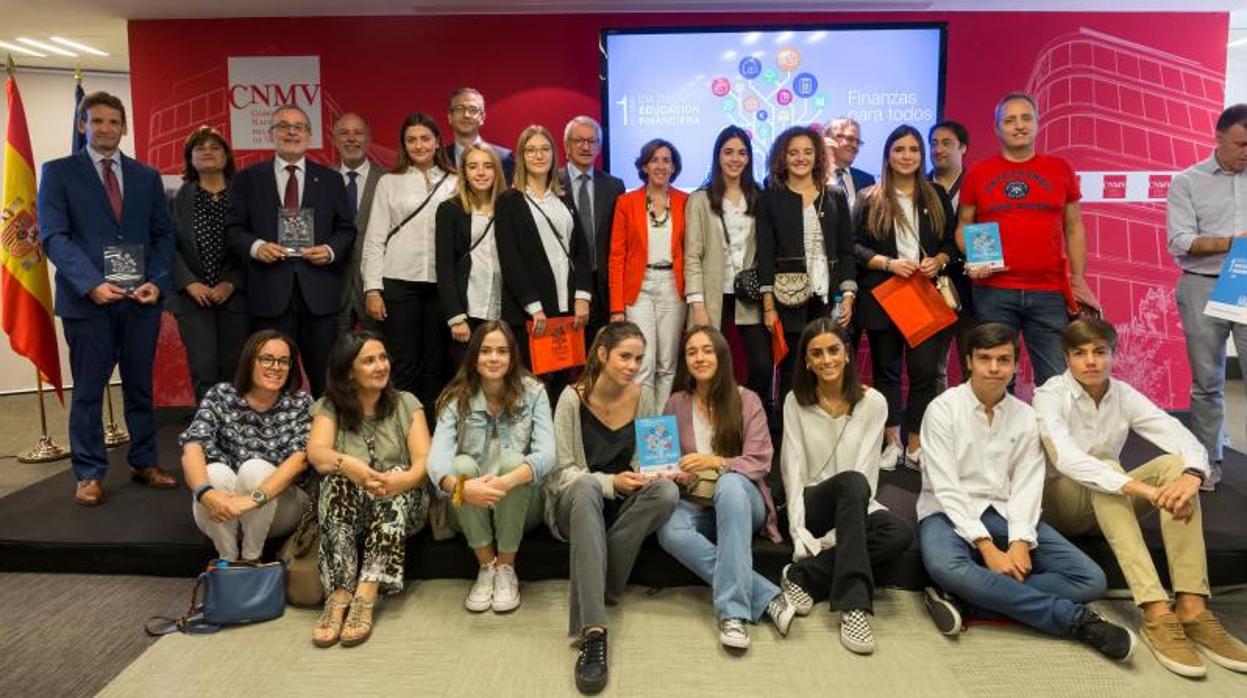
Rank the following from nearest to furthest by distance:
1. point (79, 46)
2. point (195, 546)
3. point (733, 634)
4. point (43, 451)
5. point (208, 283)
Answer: point (733, 634), point (195, 546), point (208, 283), point (43, 451), point (79, 46)

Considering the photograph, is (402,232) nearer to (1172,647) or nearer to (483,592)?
(483,592)

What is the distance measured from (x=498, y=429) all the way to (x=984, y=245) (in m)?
2.25

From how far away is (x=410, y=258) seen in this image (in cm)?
386

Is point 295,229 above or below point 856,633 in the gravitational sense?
above

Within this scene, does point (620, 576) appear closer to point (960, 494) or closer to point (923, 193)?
point (960, 494)

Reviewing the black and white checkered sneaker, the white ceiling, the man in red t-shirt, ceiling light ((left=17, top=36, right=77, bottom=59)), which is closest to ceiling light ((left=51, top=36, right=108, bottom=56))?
ceiling light ((left=17, top=36, right=77, bottom=59))

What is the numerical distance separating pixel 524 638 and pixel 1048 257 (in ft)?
9.13

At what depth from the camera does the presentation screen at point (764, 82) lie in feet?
16.9

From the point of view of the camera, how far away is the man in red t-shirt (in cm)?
370

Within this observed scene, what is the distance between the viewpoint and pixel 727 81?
5.25 meters

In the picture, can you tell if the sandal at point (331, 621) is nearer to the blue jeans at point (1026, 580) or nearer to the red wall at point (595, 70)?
the blue jeans at point (1026, 580)

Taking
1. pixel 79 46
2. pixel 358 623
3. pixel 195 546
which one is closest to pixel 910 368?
pixel 358 623

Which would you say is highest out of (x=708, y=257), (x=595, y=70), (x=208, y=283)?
(x=595, y=70)

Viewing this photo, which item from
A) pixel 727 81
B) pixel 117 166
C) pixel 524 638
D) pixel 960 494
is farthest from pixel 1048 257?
pixel 117 166
